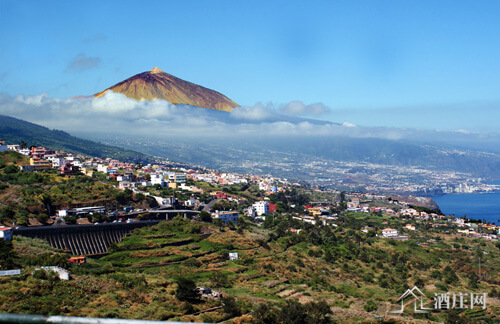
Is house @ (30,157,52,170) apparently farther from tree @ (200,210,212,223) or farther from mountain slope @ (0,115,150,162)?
mountain slope @ (0,115,150,162)

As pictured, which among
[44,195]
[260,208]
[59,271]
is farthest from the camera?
[260,208]

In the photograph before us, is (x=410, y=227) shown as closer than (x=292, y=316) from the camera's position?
No

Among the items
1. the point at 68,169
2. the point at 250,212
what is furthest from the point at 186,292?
the point at 68,169

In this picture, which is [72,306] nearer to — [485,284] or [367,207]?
[485,284]

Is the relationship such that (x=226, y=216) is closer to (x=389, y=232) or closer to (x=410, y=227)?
(x=389, y=232)

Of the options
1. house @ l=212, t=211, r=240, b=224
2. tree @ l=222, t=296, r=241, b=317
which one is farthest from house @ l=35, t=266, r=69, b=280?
house @ l=212, t=211, r=240, b=224

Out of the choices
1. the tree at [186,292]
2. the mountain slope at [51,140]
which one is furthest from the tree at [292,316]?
the mountain slope at [51,140]

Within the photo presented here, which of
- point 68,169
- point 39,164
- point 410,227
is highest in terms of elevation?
point 39,164

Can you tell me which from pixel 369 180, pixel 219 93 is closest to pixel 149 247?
pixel 219 93
